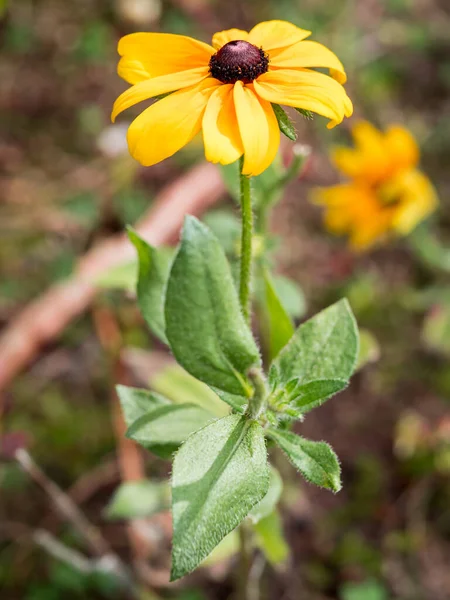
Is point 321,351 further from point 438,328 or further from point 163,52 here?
point 438,328

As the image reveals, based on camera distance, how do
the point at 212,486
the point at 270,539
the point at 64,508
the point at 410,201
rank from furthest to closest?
the point at 410,201, the point at 64,508, the point at 270,539, the point at 212,486

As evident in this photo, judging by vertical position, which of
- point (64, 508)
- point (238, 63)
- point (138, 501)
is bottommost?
point (138, 501)

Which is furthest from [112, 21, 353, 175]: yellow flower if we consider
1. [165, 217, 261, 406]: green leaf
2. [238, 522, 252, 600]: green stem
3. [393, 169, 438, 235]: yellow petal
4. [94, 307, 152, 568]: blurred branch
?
[393, 169, 438, 235]: yellow petal

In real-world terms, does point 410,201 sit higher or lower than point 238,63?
lower

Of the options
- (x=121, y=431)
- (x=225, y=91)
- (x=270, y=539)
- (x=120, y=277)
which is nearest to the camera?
(x=225, y=91)

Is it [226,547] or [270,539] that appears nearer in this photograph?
[270,539]

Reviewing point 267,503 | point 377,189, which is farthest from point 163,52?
point 377,189

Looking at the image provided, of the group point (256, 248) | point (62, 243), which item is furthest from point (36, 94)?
point (256, 248)

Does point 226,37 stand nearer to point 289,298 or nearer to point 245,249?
point 245,249
